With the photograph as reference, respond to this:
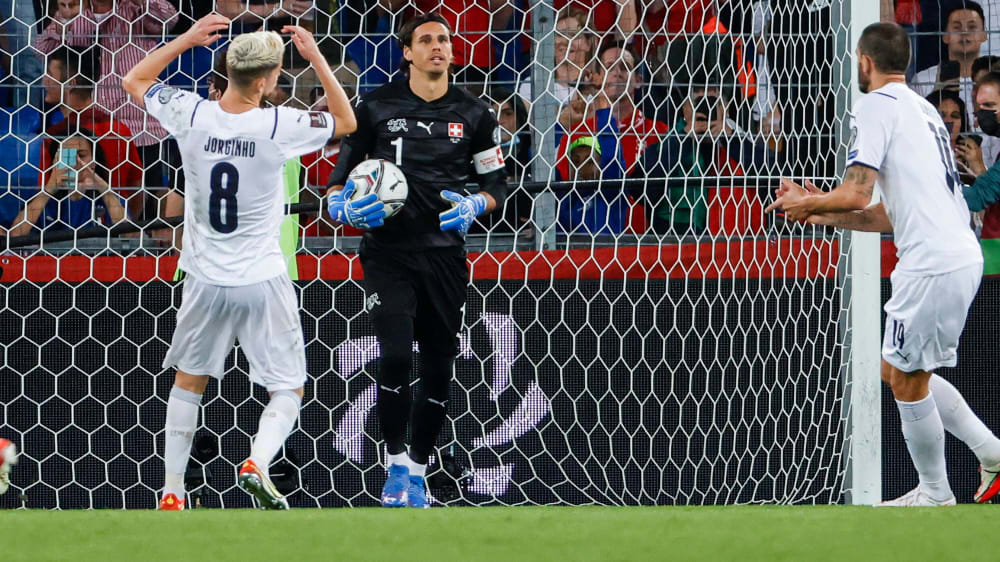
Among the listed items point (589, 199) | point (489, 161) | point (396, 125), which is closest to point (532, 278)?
point (589, 199)

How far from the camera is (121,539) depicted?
331 cm

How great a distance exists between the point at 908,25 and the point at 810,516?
10.8 feet

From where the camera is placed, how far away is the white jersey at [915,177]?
14.9 ft

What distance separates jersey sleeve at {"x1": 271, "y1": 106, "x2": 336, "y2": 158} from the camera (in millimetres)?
4664

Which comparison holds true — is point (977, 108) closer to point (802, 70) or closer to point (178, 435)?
point (802, 70)

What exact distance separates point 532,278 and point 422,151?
897mm

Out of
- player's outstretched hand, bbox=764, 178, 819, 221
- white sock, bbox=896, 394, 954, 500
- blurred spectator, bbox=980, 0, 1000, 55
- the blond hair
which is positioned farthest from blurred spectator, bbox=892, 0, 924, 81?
the blond hair

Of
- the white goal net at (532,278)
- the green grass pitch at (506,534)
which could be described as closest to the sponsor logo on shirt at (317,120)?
the white goal net at (532,278)

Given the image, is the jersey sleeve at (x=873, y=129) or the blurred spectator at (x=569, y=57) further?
the blurred spectator at (x=569, y=57)

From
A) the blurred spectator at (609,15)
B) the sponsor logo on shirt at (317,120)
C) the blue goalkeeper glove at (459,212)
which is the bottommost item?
the blue goalkeeper glove at (459,212)

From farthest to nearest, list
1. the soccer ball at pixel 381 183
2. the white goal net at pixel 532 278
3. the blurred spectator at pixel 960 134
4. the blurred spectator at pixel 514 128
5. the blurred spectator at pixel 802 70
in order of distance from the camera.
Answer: the blurred spectator at pixel 960 134 < the blurred spectator at pixel 802 70 < the blurred spectator at pixel 514 128 < the white goal net at pixel 532 278 < the soccer ball at pixel 381 183

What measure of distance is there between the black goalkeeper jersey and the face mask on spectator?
232cm

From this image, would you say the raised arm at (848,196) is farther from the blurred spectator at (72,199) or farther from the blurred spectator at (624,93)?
the blurred spectator at (72,199)

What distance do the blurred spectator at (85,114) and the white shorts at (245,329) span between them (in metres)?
1.31
